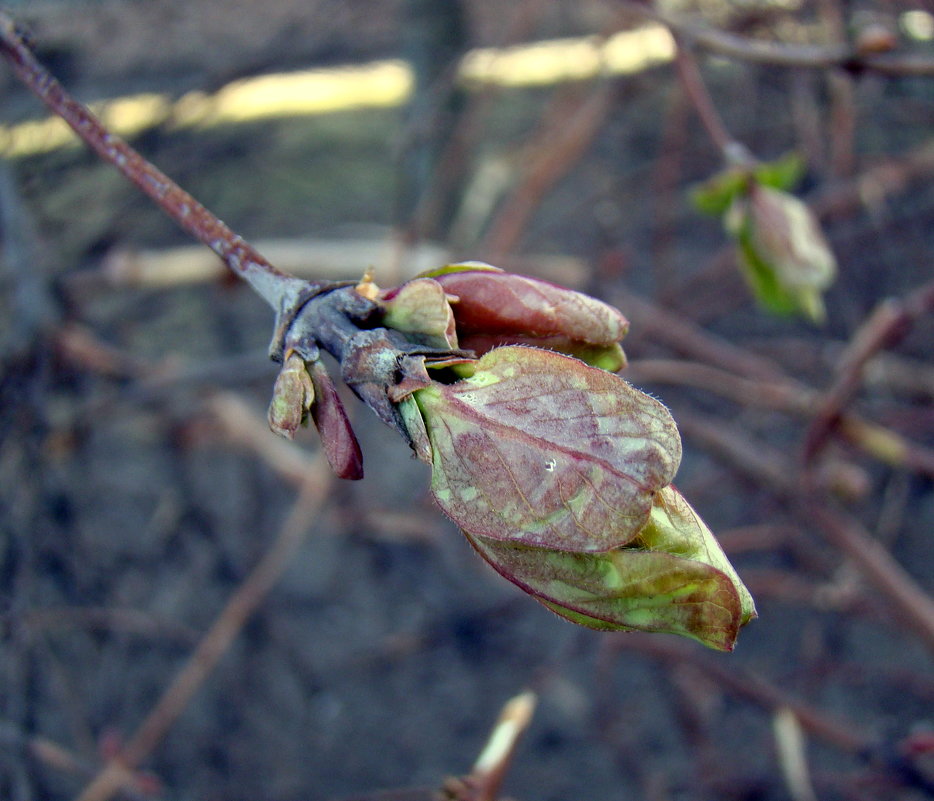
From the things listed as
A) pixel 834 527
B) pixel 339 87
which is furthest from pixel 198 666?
pixel 339 87

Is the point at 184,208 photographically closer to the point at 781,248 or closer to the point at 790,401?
the point at 781,248

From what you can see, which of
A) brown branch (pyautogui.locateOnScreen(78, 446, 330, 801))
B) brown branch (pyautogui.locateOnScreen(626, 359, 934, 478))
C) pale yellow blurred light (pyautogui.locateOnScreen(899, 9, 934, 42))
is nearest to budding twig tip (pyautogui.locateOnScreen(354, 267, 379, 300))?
brown branch (pyautogui.locateOnScreen(78, 446, 330, 801))

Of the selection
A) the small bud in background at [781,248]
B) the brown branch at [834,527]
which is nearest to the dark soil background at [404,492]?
the brown branch at [834,527]

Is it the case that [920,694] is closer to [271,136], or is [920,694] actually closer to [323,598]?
[323,598]

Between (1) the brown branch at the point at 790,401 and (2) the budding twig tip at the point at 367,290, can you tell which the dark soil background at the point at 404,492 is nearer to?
(1) the brown branch at the point at 790,401

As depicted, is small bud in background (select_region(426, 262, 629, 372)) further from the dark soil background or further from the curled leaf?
the dark soil background
